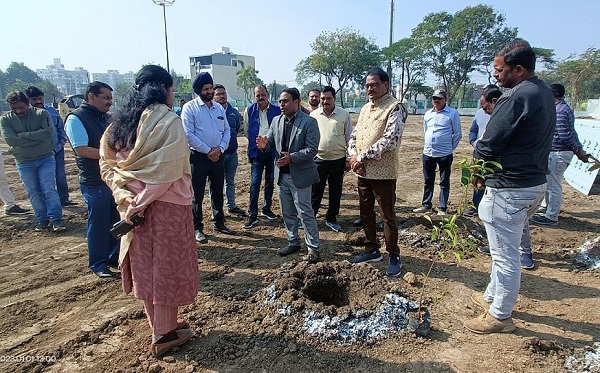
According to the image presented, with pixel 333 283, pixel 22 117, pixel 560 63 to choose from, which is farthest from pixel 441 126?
pixel 560 63

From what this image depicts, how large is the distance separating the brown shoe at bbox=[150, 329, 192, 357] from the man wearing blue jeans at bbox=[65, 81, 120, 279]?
157 cm

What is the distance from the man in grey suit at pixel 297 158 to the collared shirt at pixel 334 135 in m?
1.09

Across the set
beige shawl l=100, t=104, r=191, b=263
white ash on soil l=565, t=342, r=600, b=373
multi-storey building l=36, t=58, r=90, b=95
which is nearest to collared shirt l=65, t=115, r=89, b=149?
beige shawl l=100, t=104, r=191, b=263

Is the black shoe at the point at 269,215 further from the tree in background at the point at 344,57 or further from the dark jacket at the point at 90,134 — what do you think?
the tree in background at the point at 344,57

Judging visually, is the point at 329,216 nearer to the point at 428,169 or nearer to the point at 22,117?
the point at 428,169

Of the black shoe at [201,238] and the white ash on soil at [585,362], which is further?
the black shoe at [201,238]

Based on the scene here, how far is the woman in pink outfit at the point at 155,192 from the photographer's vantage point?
2.28 meters

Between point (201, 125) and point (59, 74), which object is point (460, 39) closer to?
point (201, 125)

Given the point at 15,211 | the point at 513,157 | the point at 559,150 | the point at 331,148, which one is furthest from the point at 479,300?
the point at 15,211

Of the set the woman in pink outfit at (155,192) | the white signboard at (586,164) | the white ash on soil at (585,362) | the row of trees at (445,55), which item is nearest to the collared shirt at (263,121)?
the woman in pink outfit at (155,192)

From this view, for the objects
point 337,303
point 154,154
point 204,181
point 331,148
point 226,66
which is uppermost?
point 226,66

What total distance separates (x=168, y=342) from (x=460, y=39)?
4081 cm

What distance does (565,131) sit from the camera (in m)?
4.90

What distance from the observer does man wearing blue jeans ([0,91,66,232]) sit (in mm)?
5027
